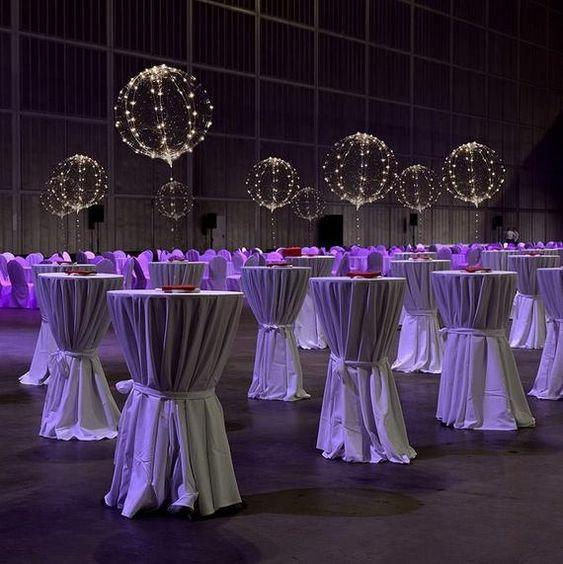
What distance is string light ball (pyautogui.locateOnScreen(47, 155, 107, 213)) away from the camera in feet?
56.1

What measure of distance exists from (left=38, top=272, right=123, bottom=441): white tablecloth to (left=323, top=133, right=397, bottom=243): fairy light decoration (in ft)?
38.2

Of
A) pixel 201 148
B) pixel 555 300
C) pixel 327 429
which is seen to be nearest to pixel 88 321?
pixel 327 429

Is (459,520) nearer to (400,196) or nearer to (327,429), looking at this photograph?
(327,429)

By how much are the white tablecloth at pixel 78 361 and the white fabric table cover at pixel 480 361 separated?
1976mm

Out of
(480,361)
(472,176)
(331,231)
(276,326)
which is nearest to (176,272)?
(276,326)

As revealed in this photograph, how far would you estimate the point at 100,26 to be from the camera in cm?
1938

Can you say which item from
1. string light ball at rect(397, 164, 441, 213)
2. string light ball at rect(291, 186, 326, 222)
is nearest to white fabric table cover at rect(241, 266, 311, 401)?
string light ball at rect(291, 186, 326, 222)

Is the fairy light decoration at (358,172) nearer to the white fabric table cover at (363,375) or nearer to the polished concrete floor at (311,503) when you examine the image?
the polished concrete floor at (311,503)

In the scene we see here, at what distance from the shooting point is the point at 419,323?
27.6 ft

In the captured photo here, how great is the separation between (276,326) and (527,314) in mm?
3732

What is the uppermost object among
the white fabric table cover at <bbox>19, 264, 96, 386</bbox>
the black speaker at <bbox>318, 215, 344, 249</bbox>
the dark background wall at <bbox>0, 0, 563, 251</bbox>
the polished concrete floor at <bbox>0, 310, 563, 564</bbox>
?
the dark background wall at <bbox>0, 0, 563, 251</bbox>

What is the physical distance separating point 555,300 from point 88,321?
131 inches

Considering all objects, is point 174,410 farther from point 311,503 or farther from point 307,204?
point 307,204

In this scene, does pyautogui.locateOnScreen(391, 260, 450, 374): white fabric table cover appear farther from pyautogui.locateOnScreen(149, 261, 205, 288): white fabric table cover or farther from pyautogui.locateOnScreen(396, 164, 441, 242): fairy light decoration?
pyautogui.locateOnScreen(396, 164, 441, 242): fairy light decoration
